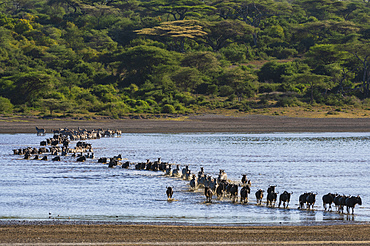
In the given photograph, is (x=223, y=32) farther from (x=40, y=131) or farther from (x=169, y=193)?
(x=169, y=193)

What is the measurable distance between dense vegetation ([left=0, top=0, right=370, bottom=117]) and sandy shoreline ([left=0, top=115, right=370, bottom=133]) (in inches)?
175

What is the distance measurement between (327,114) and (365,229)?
55.5 meters

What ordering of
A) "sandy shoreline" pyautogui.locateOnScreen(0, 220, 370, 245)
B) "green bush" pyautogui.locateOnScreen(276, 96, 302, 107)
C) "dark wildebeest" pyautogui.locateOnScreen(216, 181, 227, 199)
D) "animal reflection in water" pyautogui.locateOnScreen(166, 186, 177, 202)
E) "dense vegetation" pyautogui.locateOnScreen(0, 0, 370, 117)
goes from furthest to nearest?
"dense vegetation" pyautogui.locateOnScreen(0, 0, 370, 117) < "green bush" pyautogui.locateOnScreen(276, 96, 302, 107) < "dark wildebeest" pyautogui.locateOnScreen(216, 181, 227, 199) < "animal reflection in water" pyautogui.locateOnScreen(166, 186, 177, 202) < "sandy shoreline" pyautogui.locateOnScreen(0, 220, 370, 245)

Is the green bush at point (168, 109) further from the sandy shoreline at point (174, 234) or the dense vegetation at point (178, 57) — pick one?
the sandy shoreline at point (174, 234)

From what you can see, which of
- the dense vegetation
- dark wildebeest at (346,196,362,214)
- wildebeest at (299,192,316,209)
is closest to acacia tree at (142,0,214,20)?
the dense vegetation

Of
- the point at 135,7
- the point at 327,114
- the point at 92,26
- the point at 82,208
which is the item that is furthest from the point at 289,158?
the point at 135,7

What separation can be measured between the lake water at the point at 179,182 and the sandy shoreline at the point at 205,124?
46.4 ft

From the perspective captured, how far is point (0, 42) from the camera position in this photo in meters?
115

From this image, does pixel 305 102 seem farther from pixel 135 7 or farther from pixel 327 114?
pixel 135 7

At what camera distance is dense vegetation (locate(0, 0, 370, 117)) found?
74688mm

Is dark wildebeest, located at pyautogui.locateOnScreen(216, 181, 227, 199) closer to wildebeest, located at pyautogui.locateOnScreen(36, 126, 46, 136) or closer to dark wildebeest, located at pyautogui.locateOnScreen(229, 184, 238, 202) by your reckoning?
dark wildebeest, located at pyautogui.locateOnScreen(229, 184, 238, 202)

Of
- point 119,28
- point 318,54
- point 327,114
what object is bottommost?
point 327,114

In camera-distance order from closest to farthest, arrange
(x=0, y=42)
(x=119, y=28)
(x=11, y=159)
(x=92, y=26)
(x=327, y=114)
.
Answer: (x=11, y=159) < (x=327, y=114) < (x=0, y=42) < (x=119, y=28) < (x=92, y=26)

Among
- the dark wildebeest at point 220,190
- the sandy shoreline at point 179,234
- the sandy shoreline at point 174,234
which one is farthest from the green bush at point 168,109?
the sandy shoreline at point 179,234
